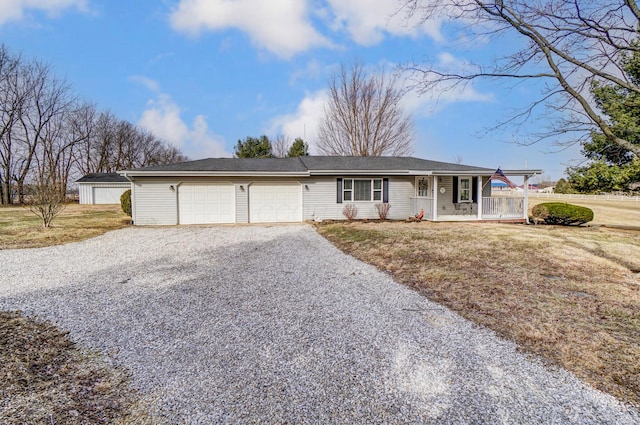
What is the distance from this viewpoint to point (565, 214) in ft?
43.6

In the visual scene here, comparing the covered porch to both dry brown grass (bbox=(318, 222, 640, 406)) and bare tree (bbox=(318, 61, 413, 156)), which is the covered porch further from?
bare tree (bbox=(318, 61, 413, 156))

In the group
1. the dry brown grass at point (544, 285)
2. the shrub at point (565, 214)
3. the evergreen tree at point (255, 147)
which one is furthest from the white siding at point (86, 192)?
the shrub at point (565, 214)

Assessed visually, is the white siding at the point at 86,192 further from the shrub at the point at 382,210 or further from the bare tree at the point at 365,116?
the shrub at the point at 382,210

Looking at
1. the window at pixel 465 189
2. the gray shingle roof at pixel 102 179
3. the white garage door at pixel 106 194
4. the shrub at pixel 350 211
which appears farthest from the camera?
the white garage door at pixel 106 194

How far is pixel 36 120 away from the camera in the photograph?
3038 cm

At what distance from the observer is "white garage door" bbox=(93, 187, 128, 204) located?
2852 cm

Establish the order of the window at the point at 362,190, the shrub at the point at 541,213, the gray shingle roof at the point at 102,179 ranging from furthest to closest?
the gray shingle roof at the point at 102,179 < the window at the point at 362,190 < the shrub at the point at 541,213

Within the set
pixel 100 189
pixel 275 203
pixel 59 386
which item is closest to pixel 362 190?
pixel 275 203

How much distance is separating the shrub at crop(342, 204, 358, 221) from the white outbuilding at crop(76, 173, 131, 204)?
23.2 m

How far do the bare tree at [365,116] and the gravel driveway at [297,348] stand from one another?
68.9 ft

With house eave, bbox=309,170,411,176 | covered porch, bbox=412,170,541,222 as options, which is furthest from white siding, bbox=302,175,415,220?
covered porch, bbox=412,170,541,222

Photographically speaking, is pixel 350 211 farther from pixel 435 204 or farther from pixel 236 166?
pixel 236 166

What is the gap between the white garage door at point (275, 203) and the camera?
14.7 meters

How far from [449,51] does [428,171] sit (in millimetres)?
8676
